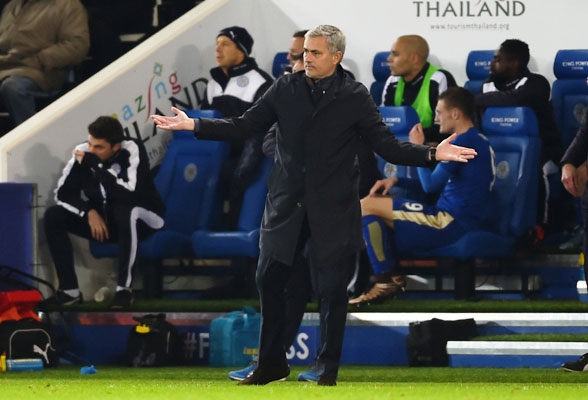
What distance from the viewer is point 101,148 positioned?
10.8 meters

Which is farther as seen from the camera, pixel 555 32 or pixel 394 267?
pixel 555 32

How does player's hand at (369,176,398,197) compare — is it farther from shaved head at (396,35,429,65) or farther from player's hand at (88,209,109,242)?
player's hand at (88,209,109,242)

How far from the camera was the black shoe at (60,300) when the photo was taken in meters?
10.6

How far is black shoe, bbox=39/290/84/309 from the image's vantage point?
1062 centimetres

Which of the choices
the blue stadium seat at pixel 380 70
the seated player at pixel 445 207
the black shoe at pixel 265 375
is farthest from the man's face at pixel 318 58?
the blue stadium seat at pixel 380 70

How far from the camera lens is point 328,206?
24.8 feet

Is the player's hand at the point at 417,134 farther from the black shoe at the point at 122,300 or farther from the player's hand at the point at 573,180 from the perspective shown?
the black shoe at the point at 122,300

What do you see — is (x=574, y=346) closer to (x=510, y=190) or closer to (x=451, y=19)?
(x=510, y=190)

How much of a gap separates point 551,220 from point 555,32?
5.44 feet

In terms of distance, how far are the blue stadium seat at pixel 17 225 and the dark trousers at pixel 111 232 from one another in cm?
22

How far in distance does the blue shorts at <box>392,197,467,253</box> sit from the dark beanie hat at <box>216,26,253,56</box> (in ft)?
7.01

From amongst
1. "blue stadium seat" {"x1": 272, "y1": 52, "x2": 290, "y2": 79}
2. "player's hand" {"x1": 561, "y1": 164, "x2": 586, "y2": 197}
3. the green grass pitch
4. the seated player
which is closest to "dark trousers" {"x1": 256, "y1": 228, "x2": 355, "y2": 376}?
the green grass pitch

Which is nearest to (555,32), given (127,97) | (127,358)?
(127,97)

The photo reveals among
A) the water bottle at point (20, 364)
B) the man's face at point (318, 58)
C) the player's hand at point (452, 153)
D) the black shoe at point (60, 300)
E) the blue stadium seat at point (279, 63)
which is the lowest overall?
the water bottle at point (20, 364)
